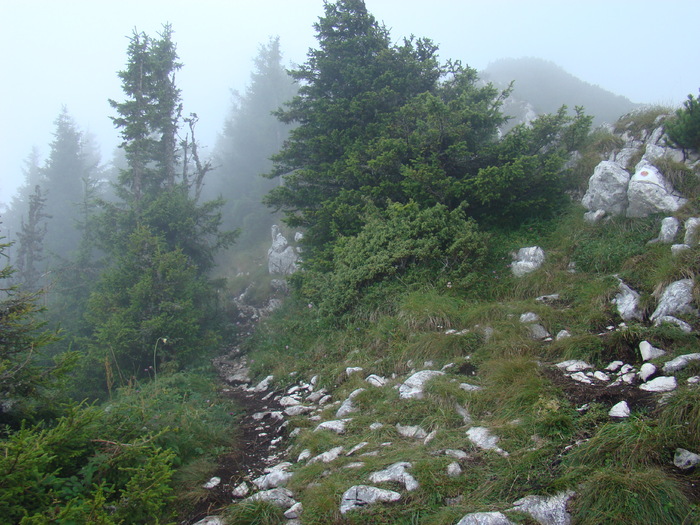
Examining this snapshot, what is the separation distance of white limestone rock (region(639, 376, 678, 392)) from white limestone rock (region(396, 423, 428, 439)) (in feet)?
7.43

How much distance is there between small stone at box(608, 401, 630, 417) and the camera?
3.65 metres

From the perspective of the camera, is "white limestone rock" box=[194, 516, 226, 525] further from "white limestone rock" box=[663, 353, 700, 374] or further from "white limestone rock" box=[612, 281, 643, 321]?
"white limestone rock" box=[612, 281, 643, 321]

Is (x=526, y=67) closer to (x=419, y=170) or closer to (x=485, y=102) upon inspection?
(x=485, y=102)

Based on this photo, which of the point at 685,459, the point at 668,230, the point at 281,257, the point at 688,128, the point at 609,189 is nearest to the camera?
the point at 685,459

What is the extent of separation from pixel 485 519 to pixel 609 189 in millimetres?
7718

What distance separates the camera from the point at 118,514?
3.14m

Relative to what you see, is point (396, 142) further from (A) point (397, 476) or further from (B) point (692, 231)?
(A) point (397, 476)

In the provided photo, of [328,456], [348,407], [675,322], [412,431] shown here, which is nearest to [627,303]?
[675,322]

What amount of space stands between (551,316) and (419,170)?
4413 millimetres

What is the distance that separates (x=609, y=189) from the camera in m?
8.20

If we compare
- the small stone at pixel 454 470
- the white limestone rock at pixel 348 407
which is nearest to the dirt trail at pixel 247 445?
the white limestone rock at pixel 348 407

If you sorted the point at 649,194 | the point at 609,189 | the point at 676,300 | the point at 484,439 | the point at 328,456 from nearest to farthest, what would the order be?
the point at 484,439
the point at 328,456
the point at 676,300
the point at 649,194
the point at 609,189

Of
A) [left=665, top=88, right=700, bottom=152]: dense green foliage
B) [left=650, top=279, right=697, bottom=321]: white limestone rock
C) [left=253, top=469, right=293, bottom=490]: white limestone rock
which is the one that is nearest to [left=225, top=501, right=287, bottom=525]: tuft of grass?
[left=253, top=469, right=293, bottom=490]: white limestone rock

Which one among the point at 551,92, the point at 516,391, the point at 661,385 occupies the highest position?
the point at 551,92
